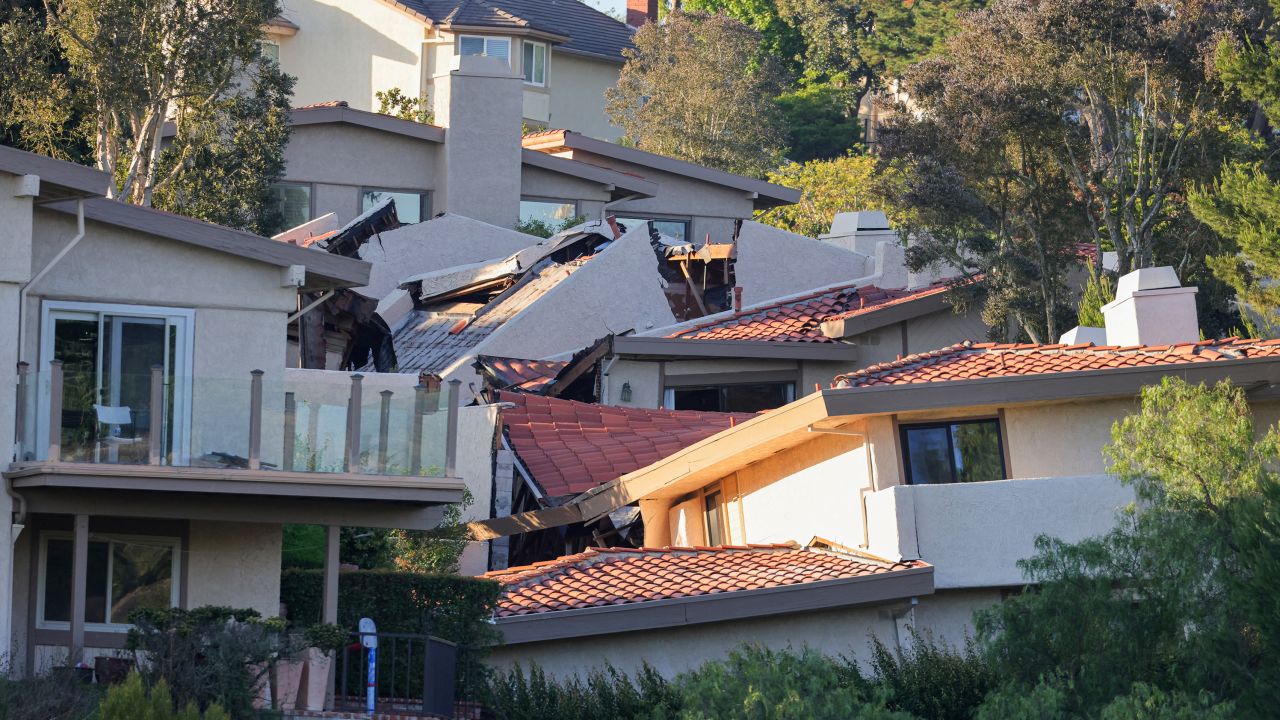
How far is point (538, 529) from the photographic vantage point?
26312 mm

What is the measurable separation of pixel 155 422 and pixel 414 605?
12.1 ft

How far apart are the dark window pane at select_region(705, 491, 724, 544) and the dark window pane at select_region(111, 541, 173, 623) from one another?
8.75m

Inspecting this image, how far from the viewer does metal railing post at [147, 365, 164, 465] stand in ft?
62.0

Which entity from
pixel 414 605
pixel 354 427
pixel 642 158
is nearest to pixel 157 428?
pixel 354 427

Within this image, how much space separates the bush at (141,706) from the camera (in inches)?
615

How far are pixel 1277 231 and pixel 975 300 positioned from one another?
491cm

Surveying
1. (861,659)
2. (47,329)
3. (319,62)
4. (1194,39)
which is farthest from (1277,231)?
(319,62)

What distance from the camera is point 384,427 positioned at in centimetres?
1959

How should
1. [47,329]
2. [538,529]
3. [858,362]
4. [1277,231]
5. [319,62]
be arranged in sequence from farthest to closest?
1. [319,62]
2. [858,362]
3. [1277,231]
4. [538,529]
5. [47,329]

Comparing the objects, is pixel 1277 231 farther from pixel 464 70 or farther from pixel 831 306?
pixel 464 70

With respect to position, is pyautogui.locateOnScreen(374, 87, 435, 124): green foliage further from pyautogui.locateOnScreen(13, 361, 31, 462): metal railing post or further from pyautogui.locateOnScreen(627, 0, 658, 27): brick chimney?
pyautogui.locateOnScreen(627, 0, 658, 27): brick chimney

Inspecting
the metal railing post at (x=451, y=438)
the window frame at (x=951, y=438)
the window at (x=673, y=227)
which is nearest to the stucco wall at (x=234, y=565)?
the metal railing post at (x=451, y=438)

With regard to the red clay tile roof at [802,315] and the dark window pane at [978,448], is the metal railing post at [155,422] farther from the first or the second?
the red clay tile roof at [802,315]

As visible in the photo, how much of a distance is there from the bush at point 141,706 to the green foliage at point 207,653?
0.95 meters
